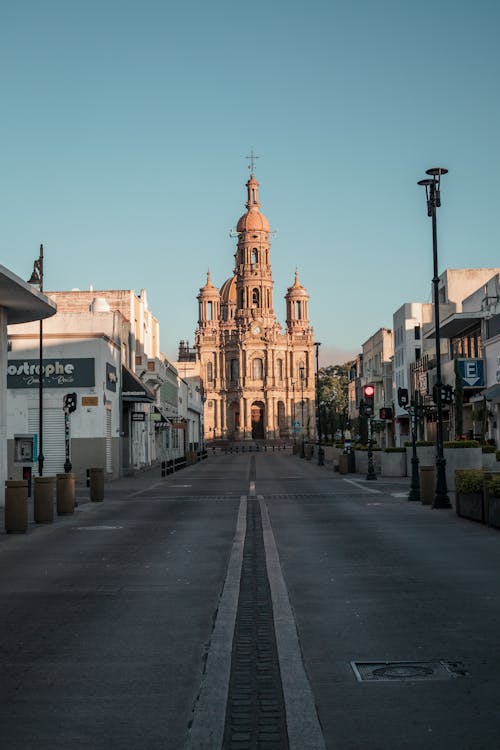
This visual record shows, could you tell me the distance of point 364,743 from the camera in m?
5.68

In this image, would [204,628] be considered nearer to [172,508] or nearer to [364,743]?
[364,743]

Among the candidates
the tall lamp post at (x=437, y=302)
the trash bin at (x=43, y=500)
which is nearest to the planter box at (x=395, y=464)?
the tall lamp post at (x=437, y=302)

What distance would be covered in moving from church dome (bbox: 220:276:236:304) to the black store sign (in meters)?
141

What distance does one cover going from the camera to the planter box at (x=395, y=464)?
143 ft

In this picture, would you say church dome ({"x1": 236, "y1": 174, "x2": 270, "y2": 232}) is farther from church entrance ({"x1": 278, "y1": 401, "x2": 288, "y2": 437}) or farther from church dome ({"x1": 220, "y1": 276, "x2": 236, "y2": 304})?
church entrance ({"x1": 278, "y1": 401, "x2": 288, "y2": 437})

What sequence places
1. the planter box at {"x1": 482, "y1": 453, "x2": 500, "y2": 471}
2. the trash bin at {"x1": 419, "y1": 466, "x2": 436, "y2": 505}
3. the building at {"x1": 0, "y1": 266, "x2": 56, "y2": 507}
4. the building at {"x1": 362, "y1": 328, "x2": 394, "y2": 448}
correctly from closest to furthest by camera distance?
the building at {"x1": 0, "y1": 266, "x2": 56, "y2": 507}
the trash bin at {"x1": 419, "y1": 466, "x2": 436, "y2": 505}
the planter box at {"x1": 482, "y1": 453, "x2": 500, "y2": 471}
the building at {"x1": 362, "y1": 328, "x2": 394, "y2": 448}

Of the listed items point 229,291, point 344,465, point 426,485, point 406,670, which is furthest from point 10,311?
point 229,291

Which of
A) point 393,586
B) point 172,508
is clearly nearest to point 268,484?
point 172,508

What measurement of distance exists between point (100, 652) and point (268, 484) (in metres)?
31.6

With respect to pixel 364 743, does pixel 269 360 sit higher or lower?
higher

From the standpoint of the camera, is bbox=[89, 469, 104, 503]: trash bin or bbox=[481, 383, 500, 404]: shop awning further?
bbox=[481, 383, 500, 404]: shop awning

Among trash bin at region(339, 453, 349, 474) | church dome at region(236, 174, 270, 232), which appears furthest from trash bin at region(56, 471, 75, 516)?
church dome at region(236, 174, 270, 232)

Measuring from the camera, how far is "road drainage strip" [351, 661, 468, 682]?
7.19 m

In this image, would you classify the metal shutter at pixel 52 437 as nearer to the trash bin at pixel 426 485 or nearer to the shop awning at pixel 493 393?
the shop awning at pixel 493 393
